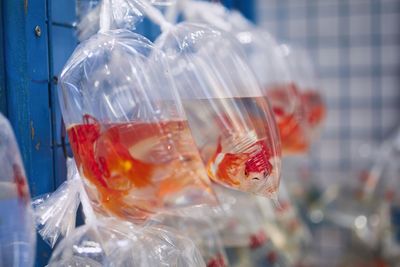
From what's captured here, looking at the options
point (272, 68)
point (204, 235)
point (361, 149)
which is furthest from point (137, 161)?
point (361, 149)

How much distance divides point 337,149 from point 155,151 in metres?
1.92

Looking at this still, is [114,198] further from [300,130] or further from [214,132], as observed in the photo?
[300,130]

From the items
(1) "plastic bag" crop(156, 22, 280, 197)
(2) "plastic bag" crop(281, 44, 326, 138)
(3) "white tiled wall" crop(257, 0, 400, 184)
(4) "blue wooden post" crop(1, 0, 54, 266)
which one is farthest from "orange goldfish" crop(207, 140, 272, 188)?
(3) "white tiled wall" crop(257, 0, 400, 184)

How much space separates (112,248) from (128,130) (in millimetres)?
130

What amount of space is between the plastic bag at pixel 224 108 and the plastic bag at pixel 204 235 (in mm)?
169

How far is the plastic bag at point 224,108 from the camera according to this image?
0.70 meters

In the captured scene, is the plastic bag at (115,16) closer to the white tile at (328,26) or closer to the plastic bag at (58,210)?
the plastic bag at (58,210)

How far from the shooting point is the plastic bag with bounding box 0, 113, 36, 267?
0.61 metres

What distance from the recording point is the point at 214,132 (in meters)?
0.74

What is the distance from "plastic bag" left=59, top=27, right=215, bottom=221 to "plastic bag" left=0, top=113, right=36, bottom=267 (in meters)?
0.08

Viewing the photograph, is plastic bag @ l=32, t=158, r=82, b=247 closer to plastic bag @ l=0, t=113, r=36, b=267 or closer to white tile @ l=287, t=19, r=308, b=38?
plastic bag @ l=0, t=113, r=36, b=267

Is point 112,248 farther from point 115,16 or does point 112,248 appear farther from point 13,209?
point 115,16

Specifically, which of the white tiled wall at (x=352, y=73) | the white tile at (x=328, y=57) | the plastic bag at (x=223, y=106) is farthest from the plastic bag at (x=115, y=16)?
the white tile at (x=328, y=57)

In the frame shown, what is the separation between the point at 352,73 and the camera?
2.46 meters
